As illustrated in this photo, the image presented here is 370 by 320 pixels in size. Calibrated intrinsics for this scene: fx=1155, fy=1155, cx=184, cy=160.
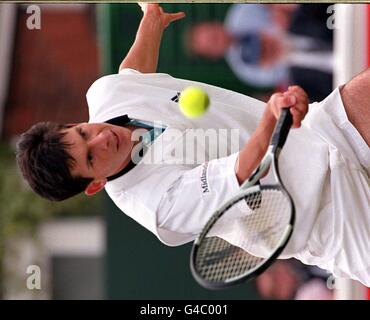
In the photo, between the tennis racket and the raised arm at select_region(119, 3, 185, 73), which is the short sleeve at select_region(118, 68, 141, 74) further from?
the tennis racket

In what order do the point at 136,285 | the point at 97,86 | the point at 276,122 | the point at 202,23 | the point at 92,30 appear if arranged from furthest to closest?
the point at 92,30
the point at 202,23
the point at 136,285
the point at 97,86
the point at 276,122

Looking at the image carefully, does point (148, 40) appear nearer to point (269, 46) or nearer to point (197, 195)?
point (197, 195)

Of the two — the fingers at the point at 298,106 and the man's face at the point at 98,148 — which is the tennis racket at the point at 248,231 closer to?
the fingers at the point at 298,106

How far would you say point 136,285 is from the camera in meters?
2.53

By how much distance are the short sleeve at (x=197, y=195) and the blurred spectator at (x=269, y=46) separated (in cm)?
120

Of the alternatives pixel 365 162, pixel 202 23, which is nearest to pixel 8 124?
pixel 202 23

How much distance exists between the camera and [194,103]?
1.54m

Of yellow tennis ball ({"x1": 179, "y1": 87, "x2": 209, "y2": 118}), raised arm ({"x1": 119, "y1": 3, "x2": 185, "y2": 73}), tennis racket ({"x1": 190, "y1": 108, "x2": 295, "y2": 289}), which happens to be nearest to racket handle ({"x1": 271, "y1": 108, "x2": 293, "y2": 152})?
tennis racket ({"x1": 190, "y1": 108, "x2": 295, "y2": 289})

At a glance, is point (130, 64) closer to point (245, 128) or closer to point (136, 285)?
point (245, 128)

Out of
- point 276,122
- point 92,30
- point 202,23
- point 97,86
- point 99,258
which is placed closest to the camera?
point 276,122

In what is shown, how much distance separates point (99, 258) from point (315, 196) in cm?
196

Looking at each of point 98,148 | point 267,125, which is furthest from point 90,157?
point 267,125

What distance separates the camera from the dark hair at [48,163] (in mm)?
1568

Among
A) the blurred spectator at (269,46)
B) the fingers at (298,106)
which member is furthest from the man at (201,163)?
the blurred spectator at (269,46)
